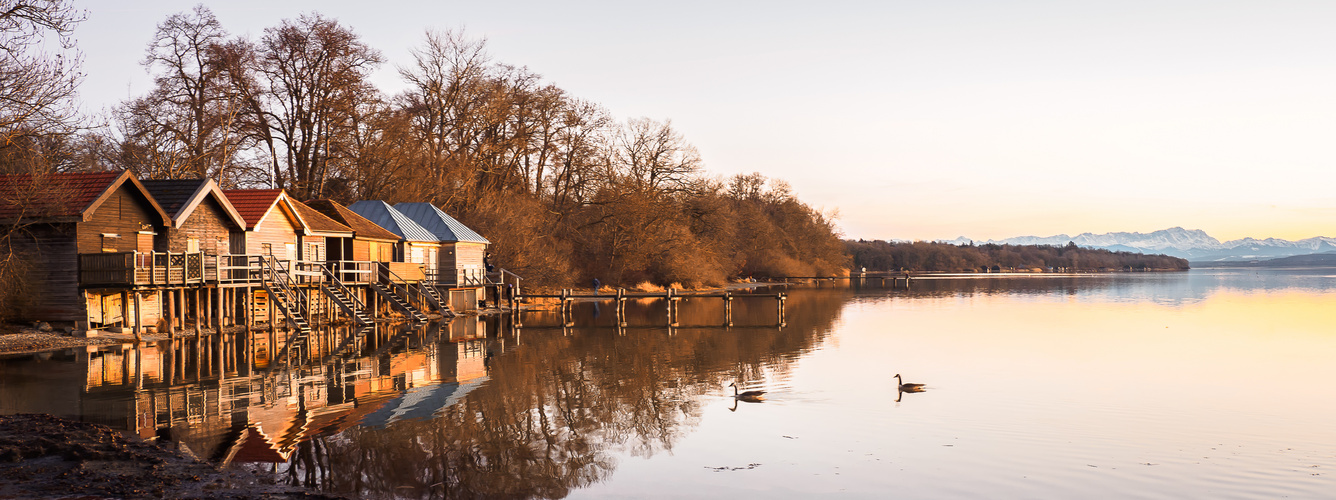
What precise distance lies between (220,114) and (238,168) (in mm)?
3892

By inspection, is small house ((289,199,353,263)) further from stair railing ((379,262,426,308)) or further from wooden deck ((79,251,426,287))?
stair railing ((379,262,426,308))

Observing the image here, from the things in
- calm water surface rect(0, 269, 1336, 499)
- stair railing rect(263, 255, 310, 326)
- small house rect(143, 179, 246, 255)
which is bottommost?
calm water surface rect(0, 269, 1336, 499)

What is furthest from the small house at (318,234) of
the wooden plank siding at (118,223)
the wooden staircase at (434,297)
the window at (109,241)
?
the window at (109,241)

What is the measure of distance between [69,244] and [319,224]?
10851 mm

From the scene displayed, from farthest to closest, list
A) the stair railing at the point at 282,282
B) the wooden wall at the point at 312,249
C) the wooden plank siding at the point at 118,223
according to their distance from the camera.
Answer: the wooden wall at the point at 312,249
the stair railing at the point at 282,282
the wooden plank siding at the point at 118,223

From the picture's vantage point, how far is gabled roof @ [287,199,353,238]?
38.2 metres

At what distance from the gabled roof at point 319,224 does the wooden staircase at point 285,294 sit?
2.60 m

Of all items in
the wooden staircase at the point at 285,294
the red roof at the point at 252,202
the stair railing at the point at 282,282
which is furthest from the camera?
the red roof at the point at 252,202

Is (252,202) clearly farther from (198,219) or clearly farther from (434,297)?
(434,297)

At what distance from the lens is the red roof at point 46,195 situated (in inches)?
1085

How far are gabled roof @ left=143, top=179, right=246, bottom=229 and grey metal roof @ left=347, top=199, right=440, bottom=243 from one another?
10.5 m

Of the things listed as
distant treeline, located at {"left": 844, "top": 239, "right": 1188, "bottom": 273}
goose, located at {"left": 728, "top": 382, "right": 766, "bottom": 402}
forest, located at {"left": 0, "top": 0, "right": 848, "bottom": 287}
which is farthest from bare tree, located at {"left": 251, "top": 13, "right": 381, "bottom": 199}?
distant treeline, located at {"left": 844, "top": 239, "right": 1188, "bottom": 273}

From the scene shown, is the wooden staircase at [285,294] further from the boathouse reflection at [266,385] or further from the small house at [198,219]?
the small house at [198,219]

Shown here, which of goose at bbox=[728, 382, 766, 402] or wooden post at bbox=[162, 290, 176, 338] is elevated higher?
wooden post at bbox=[162, 290, 176, 338]
